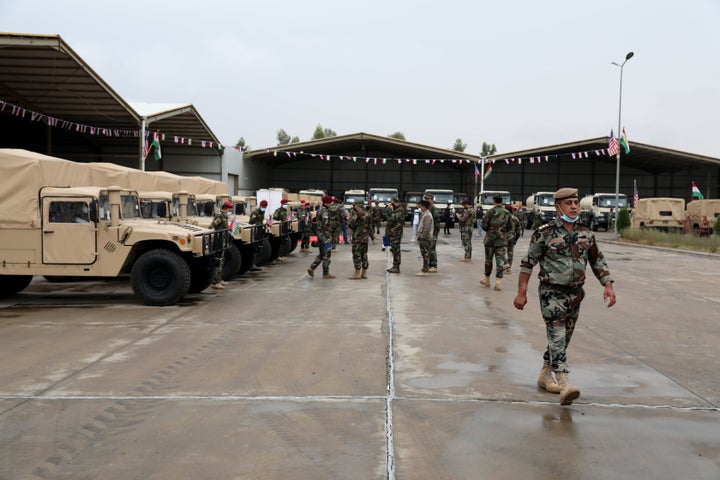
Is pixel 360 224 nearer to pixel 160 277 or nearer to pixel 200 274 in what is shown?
pixel 200 274

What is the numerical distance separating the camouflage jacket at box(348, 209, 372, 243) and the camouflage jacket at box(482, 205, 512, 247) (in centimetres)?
229

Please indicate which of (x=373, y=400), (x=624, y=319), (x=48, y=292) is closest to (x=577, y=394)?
(x=373, y=400)

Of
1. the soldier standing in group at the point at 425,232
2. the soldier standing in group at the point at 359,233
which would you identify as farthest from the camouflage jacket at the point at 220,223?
the soldier standing in group at the point at 425,232

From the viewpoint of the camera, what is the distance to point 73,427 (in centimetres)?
444

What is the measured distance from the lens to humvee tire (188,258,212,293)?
10.5m

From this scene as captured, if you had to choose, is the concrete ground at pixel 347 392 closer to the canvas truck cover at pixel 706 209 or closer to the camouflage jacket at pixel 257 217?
the camouflage jacket at pixel 257 217

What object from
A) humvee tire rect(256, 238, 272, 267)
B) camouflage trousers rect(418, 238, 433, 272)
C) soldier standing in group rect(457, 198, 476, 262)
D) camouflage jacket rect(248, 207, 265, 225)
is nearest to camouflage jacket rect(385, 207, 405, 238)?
camouflage trousers rect(418, 238, 433, 272)

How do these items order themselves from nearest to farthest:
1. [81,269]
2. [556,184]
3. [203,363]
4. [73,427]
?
[73,427], [203,363], [81,269], [556,184]

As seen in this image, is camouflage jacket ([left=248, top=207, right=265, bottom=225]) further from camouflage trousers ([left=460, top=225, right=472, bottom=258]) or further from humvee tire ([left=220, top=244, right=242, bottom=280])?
camouflage trousers ([left=460, top=225, right=472, bottom=258])

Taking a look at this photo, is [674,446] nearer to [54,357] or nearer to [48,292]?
[54,357]

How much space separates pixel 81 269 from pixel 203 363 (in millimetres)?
4121

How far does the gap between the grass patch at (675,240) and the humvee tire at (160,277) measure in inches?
711

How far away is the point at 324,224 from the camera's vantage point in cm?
1272

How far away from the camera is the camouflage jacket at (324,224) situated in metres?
12.7
